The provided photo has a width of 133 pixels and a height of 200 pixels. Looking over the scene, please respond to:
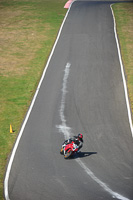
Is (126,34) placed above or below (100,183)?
below

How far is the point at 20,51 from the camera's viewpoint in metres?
47.1

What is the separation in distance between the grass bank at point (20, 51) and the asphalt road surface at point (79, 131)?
4.46ft

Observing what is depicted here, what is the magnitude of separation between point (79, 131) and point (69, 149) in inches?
182

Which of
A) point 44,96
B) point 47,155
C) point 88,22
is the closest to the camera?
point 47,155

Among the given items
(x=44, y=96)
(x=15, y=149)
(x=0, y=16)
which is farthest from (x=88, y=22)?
(x=15, y=149)

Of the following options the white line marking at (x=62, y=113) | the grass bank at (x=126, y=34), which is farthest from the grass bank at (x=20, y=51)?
the grass bank at (x=126, y=34)

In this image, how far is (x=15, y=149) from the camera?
23594 mm

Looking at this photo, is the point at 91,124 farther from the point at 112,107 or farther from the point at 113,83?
the point at 113,83

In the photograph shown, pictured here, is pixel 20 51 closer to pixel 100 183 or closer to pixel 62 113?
pixel 62 113

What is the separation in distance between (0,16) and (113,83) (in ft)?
117

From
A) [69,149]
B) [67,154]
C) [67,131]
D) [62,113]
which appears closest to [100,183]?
[69,149]

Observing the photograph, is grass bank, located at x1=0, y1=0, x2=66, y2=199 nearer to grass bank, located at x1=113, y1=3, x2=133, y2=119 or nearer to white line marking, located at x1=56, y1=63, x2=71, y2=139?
white line marking, located at x1=56, y1=63, x2=71, y2=139

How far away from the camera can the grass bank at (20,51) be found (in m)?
29.2

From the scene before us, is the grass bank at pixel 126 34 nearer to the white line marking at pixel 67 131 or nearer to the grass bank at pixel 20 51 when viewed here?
the white line marking at pixel 67 131
